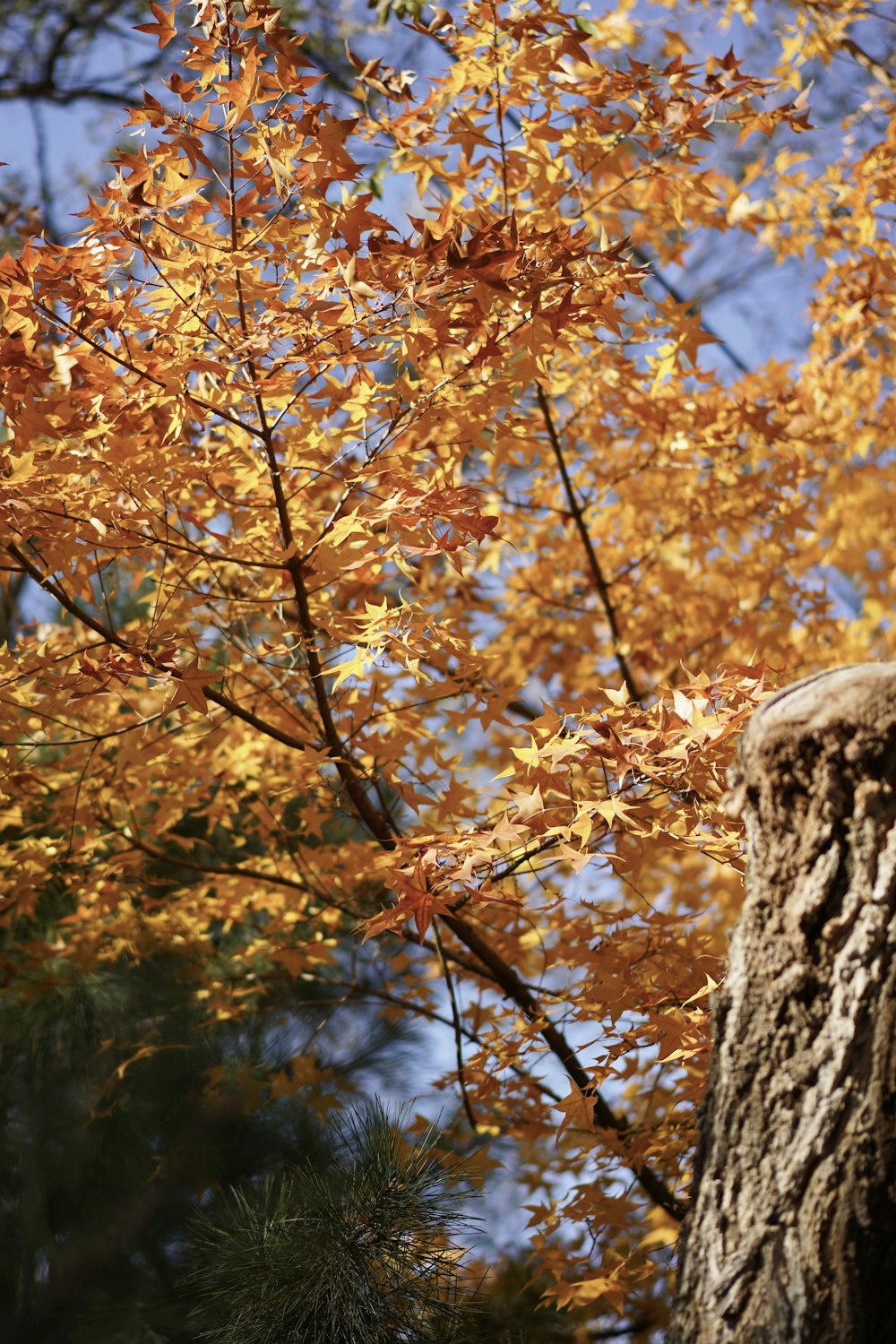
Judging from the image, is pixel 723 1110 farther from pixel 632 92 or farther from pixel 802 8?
pixel 802 8

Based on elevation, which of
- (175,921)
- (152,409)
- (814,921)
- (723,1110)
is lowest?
(723,1110)

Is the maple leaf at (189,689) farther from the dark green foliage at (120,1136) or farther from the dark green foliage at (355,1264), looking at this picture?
the dark green foliage at (120,1136)

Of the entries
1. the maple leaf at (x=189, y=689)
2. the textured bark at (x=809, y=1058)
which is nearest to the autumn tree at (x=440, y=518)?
the maple leaf at (x=189, y=689)

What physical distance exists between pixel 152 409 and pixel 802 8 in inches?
99.8

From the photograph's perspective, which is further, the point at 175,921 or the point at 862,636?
the point at 862,636

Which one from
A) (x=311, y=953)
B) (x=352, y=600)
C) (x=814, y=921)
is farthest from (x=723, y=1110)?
(x=352, y=600)

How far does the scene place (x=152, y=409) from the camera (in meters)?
1.73

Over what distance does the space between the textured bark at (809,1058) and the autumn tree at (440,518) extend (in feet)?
1.09

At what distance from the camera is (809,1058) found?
1.09m

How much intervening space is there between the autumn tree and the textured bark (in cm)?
33

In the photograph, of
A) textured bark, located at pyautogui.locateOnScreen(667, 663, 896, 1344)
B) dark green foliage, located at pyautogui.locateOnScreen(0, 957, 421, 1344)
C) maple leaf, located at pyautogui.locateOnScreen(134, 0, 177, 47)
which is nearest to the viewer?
textured bark, located at pyautogui.locateOnScreen(667, 663, 896, 1344)

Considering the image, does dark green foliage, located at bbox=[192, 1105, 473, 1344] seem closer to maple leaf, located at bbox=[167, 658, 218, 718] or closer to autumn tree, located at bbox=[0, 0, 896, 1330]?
autumn tree, located at bbox=[0, 0, 896, 1330]

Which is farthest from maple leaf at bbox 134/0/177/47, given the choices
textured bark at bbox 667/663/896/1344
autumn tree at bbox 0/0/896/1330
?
textured bark at bbox 667/663/896/1344

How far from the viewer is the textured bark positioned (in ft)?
3.44
